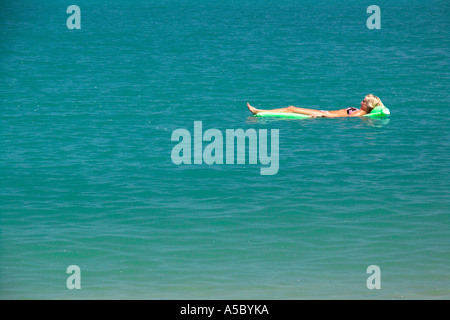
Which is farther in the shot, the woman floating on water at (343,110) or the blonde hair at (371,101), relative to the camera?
the woman floating on water at (343,110)

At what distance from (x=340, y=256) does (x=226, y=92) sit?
1988 cm

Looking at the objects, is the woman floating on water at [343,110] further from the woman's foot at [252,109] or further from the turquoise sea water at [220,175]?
the turquoise sea water at [220,175]

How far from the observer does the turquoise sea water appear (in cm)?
1484

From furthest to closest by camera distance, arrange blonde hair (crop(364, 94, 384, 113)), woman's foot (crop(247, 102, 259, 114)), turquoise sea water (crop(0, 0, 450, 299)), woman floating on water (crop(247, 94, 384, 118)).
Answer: woman floating on water (crop(247, 94, 384, 118)), blonde hair (crop(364, 94, 384, 113)), woman's foot (crop(247, 102, 259, 114)), turquoise sea water (crop(0, 0, 450, 299))

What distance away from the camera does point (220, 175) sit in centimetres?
2206

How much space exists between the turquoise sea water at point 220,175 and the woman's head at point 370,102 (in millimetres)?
743

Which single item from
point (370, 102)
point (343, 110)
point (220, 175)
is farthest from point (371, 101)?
point (220, 175)

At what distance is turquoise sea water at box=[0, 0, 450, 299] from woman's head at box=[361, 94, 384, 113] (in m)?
0.74

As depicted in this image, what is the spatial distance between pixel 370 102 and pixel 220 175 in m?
8.66

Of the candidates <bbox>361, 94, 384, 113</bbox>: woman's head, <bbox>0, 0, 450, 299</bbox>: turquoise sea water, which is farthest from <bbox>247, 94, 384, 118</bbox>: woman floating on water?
<bbox>0, 0, 450, 299</bbox>: turquoise sea water

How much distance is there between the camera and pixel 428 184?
21.0 meters

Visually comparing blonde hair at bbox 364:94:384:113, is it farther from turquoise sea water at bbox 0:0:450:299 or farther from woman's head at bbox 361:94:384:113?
turquoise sea water at bbox 0:0:450:299

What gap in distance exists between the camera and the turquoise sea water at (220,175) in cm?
1484


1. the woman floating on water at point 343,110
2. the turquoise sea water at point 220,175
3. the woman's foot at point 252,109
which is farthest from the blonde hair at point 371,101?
the woman's foot at point 252,109
